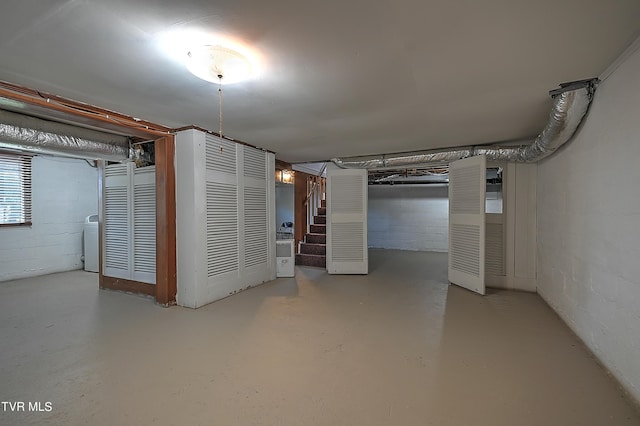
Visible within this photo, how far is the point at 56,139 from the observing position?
8.87 feet

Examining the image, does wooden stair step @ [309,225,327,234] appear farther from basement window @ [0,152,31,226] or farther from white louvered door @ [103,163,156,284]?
basement window @ [0,152,31,226]

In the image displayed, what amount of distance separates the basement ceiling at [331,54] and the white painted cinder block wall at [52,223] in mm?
3559

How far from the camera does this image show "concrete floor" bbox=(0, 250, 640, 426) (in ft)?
4.82

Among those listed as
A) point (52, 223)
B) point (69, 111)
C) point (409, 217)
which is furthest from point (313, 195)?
point (52, 223)

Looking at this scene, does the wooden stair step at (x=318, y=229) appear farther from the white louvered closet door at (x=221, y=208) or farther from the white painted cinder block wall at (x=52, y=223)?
the white painted cinder block wall at (x=52, y=223)

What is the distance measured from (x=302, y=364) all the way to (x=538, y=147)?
3.14 m

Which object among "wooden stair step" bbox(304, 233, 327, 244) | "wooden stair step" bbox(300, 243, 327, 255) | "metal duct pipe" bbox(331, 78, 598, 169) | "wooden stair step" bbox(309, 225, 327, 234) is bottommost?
"wooden stair step" bbox(300, 243, 327, 255)

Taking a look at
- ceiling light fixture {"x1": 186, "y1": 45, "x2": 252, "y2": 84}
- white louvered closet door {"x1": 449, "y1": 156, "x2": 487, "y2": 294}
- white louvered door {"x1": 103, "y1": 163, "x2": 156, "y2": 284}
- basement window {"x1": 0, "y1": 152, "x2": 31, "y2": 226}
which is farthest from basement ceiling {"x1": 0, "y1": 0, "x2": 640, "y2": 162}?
basement window {"x1": 0, "y1": 152, "x2": 31, "y2": 226}

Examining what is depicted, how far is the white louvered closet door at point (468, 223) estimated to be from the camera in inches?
136

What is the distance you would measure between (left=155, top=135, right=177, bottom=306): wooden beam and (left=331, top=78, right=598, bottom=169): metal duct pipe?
8.46ft

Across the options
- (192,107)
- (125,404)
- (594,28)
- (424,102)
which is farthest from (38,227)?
(594,28)

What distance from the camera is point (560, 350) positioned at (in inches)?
83.1

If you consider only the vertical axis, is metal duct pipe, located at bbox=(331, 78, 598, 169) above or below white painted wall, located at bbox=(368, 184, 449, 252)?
above

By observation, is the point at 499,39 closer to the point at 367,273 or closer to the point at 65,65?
the point at 65,65
